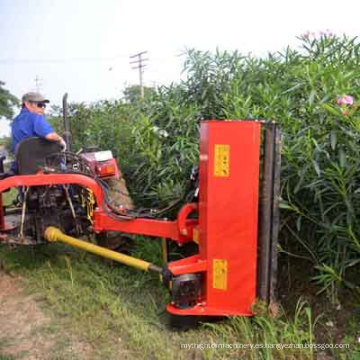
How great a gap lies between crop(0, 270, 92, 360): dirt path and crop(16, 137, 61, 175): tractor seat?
112cm

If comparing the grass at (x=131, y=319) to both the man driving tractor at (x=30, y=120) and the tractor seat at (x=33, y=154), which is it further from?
the man driving tractor at (x=30, y=120)

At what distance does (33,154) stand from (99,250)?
3.69 ft

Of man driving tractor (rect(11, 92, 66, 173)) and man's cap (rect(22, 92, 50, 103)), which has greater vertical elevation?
man's cap (rect(22, 92, 50, 103))

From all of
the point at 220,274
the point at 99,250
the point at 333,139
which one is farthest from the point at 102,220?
the point at 333,139

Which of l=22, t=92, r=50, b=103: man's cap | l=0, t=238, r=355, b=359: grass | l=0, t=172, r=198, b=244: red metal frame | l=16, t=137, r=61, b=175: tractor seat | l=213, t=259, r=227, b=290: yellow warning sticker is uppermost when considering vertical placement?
l=22, t=92, r=50, b=103: man's cap

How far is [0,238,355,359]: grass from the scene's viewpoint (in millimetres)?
2680

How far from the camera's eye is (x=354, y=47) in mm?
3473

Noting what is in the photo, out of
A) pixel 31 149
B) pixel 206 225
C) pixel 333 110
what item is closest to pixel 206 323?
pixel 206 225

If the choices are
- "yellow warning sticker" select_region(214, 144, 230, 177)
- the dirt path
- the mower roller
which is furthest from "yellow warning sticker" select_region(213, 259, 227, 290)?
the dirt path

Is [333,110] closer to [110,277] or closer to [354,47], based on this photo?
[354,47]

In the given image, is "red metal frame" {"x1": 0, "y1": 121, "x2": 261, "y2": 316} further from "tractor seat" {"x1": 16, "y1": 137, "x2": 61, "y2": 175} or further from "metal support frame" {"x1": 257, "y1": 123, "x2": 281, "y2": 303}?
"tractor seat" {"x1": 16, "y1": 137, "x2": 61, "y2": 175}

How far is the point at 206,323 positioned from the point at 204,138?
1.22 m

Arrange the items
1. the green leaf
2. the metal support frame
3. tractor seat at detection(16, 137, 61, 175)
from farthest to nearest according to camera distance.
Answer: tractor seat at detection(16, 137, 61, 175)
the metal support frame
the green leaf

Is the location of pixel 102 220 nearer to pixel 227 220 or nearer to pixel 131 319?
pixel 131 319
